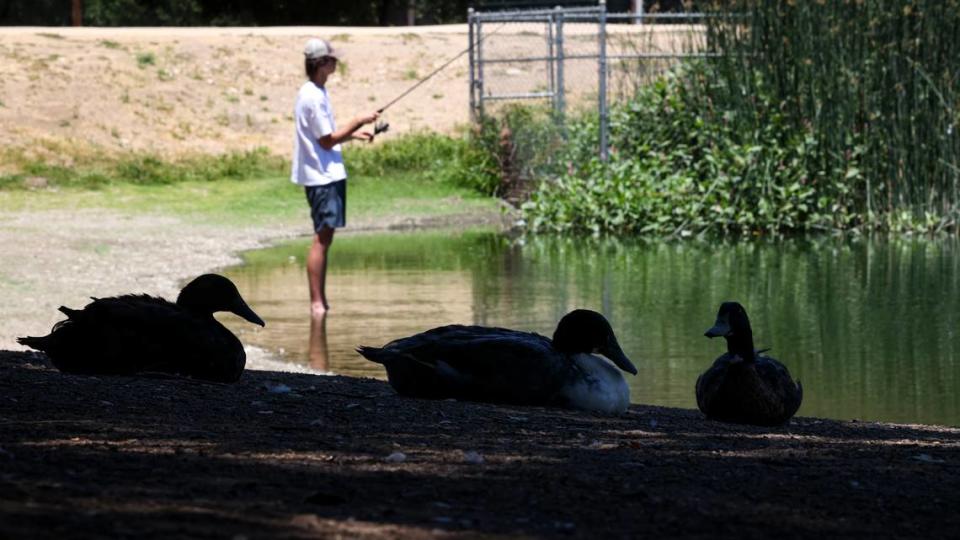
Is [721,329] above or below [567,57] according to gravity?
below

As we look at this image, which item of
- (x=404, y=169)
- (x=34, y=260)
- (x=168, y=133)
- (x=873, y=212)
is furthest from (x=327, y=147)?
(x=168, y=133)

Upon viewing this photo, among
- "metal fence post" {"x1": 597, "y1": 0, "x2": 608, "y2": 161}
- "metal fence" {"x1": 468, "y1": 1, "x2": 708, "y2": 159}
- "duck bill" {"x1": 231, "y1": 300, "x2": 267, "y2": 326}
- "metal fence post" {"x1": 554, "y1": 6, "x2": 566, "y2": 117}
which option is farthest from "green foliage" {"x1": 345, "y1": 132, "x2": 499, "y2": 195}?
"duck bill" {"x1": 231, "y1": 300, "x2": 267, "y2": 326}

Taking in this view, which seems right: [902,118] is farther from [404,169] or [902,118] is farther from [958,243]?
[404,169]

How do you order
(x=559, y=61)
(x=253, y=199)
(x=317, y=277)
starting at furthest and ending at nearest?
(x=559, y=61), (x=253, y=199), (x=317, y=277)

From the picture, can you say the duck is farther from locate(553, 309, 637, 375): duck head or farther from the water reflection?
the water reflection

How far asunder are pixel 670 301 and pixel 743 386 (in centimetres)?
653

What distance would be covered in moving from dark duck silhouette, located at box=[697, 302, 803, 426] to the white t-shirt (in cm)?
616

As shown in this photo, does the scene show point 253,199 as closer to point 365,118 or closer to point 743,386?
point 365,118

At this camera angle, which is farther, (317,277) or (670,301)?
(670,301)

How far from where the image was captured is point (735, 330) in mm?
7617

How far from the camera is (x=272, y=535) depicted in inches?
164

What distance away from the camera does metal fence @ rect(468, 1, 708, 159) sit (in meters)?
22.3

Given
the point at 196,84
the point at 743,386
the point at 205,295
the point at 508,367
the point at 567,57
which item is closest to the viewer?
the point at 508,367

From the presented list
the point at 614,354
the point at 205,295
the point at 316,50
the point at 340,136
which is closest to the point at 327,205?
the point at 340,136
